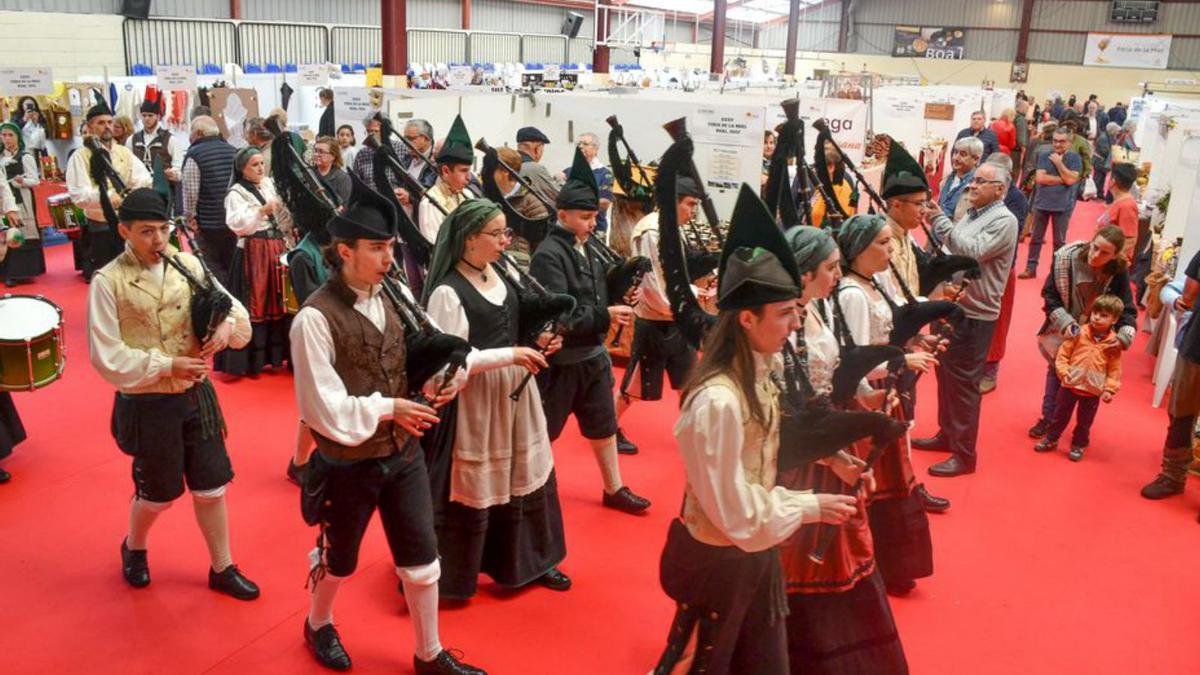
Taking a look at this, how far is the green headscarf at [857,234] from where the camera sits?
336cm

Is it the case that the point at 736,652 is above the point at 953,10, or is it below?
below

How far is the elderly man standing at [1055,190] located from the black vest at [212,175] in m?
7.73

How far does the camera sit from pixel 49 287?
8328 millimetres

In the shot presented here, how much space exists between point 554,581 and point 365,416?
1.40m

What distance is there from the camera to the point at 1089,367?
517cm

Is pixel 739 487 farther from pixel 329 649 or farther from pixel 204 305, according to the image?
pixel 204 305

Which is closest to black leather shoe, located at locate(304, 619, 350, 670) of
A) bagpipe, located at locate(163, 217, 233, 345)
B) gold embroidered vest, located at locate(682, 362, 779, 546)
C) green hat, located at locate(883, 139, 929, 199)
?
bagpipe, located at locate(163, 217, 233, 345)

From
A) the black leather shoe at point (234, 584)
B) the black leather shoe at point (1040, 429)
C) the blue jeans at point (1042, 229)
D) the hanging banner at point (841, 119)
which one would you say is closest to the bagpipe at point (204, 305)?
the black leather shoe at point (234, 584)

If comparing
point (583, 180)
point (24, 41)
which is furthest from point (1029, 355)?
point (24, 41)

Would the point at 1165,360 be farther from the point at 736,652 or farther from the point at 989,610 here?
the point at 736,652

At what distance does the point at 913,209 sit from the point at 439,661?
277 centimetres

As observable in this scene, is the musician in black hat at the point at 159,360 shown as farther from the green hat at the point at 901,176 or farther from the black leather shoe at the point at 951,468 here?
the black leather shoe at the point at 951,468

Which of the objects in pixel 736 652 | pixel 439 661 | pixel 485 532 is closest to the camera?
pixel 736 652

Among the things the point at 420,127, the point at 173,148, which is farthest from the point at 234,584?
the point at 173,148
